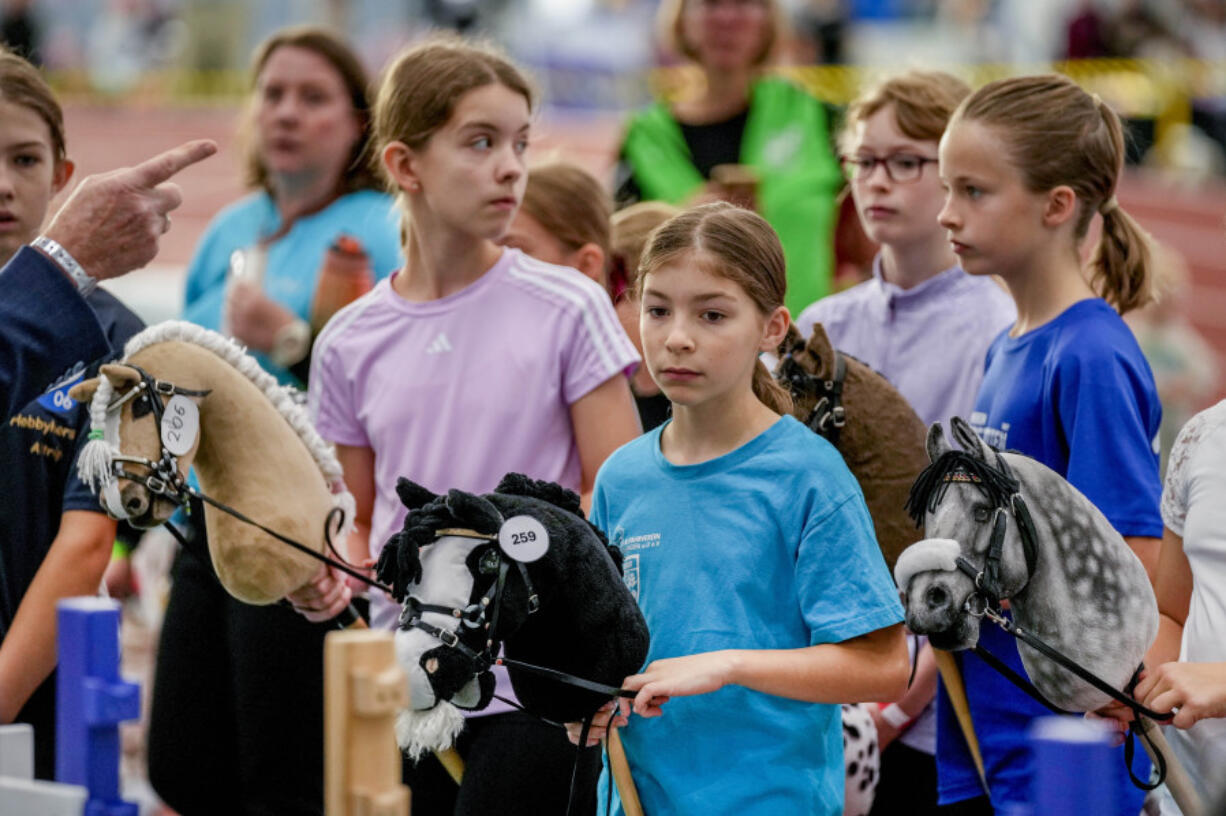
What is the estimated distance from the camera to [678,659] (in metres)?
2.14

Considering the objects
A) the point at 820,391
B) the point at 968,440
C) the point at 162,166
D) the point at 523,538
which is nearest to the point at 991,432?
the point at 820,391

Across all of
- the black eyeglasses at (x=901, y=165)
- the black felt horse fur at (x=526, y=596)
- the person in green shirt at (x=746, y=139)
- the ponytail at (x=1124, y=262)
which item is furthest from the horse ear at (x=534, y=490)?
the person in green shirt at (x=746, y=139)

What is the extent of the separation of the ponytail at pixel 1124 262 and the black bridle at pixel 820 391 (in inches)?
23.2

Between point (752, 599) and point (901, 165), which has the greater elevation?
point (901, 165)

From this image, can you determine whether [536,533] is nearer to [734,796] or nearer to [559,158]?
[734,796]

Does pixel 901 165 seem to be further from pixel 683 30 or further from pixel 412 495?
pixel 683 30

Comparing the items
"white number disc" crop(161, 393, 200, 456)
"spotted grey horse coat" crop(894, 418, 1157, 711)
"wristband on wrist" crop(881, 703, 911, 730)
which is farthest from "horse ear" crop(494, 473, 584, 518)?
"wristband on wrist" crop(881, 703, 911, 730)

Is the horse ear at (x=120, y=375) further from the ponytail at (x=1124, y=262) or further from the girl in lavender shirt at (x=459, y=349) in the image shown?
the ponytail at (x=1124, y=262)

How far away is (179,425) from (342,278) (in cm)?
122

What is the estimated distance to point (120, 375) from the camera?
2412 millimetres

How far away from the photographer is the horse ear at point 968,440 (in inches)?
84.7

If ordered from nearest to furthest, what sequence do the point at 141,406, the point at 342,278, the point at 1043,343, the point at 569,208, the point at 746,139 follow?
the point at 141,406, the point at 1043,343, the point at 569,208, the point at 342,278, the point at 746,139

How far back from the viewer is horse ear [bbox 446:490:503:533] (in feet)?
6.76

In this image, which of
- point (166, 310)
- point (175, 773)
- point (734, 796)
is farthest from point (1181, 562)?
point (166, 310)
